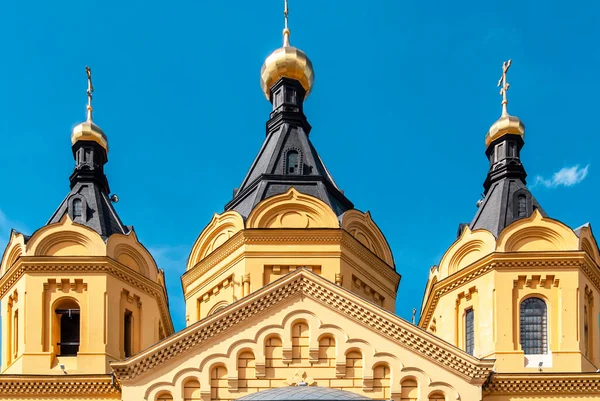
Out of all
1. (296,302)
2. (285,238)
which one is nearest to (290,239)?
(285,238)

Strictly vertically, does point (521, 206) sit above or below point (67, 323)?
above

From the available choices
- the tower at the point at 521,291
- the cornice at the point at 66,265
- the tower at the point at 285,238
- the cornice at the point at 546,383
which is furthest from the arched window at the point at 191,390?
the tower at the point at 521,291

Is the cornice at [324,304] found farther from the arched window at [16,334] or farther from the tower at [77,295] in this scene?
the arched window at [16,334]

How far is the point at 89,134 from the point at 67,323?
5.24m

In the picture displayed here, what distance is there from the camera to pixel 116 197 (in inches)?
1117

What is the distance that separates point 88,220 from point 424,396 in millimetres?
8394

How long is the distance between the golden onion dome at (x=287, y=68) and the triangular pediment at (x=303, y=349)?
937 centimetres

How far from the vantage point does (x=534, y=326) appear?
25.4 m

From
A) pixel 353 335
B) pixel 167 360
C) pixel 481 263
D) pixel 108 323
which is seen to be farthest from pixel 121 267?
pixel 481 263

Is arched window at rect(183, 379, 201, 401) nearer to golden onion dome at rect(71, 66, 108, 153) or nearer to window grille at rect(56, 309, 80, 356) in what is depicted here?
window grille at rect(56, 309, 80, 356)

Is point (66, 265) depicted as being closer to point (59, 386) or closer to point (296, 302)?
point (59, 386)

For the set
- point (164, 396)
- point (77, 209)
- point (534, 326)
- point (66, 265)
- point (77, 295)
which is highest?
point (77, 209)

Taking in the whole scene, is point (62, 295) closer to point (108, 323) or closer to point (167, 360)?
point (108, 323)

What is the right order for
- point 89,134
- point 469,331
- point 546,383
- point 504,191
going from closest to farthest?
point 546,383
point 469,331
point 504,191
point 89,134
